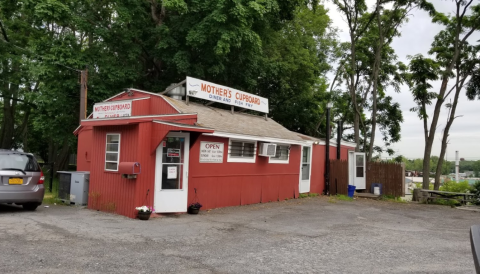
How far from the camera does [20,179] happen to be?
952 cm

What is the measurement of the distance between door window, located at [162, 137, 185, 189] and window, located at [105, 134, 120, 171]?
51.7 inches

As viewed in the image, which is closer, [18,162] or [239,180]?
[18,162]

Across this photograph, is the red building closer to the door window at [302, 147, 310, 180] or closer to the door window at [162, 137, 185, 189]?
the door window at [162, 137, 185, 189]

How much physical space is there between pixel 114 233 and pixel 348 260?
176 inches

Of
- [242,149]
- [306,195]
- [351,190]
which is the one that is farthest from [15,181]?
[351,190]

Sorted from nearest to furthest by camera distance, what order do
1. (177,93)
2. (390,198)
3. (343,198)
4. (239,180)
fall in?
(239,180)
(177,93)
(343,198)
(390,198)

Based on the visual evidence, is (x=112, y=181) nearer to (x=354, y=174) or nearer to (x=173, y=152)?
(x=173, y=152)

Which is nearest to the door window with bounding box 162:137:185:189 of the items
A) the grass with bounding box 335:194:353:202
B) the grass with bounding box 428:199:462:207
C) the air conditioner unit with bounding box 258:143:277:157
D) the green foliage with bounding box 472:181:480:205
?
the air conditioner unit with bounding box 258:143:277:157

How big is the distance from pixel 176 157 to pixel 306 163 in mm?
8011

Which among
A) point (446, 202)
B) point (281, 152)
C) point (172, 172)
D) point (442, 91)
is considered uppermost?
point (442, 91)

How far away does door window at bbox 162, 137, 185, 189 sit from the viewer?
10266 mm

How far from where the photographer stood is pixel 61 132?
19.5 m

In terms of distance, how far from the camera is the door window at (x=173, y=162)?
10266mm

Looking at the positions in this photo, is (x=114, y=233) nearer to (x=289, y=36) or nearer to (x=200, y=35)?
(x=200, y=35)
